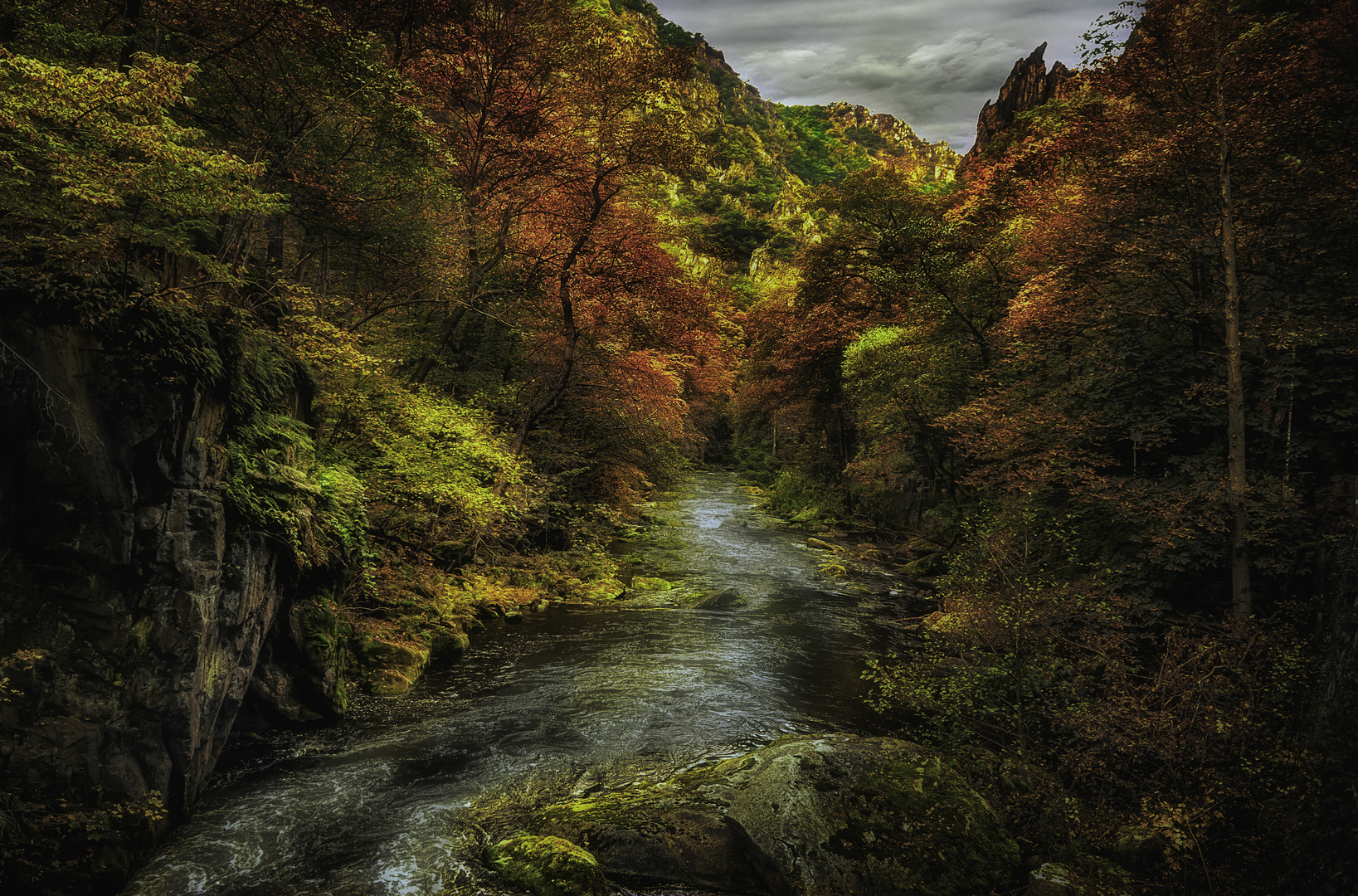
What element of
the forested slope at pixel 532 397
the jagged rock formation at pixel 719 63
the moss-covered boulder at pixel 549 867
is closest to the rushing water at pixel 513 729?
the moss-covered boulder at pixel 549 867

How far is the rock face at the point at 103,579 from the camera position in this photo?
15.0ft

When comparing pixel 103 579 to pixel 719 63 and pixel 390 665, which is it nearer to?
pixel 390 665

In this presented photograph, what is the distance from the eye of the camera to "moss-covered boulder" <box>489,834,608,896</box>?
5.07 meters

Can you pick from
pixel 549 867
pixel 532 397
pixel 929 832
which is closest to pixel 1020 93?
pixel 532 397

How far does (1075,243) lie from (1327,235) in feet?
9.41

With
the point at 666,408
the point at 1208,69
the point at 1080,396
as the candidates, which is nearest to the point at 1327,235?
the point at 1208,69

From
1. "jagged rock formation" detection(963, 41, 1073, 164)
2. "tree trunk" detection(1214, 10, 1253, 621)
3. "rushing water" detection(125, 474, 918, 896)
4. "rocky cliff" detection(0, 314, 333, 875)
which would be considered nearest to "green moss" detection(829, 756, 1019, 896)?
"rushing water" detection(125, 474, 918, 896)

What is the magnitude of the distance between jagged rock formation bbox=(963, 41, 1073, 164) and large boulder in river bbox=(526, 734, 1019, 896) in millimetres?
37035

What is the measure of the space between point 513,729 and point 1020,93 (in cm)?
4615

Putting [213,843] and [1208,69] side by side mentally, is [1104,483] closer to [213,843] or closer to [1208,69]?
[1208,69]

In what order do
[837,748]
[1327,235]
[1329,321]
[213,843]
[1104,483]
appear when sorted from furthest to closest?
[1104,483] < [1327,235] < [1329,321] < [837,748] < [213,843]

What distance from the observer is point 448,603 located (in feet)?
37.8

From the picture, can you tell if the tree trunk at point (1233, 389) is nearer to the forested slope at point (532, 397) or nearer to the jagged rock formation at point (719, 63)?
the forested slope at point (532, 397)

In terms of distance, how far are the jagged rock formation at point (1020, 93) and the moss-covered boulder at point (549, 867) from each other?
3886 centimetres
